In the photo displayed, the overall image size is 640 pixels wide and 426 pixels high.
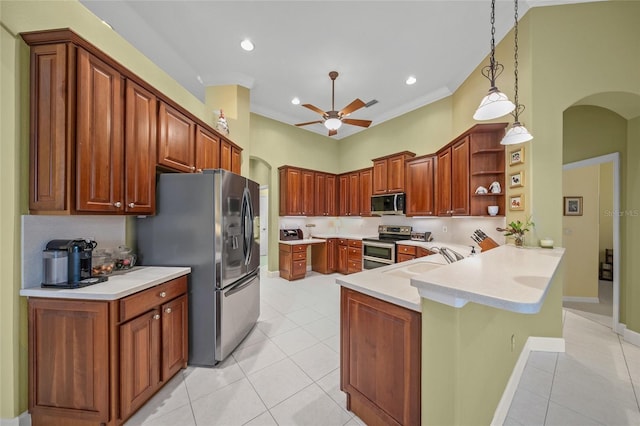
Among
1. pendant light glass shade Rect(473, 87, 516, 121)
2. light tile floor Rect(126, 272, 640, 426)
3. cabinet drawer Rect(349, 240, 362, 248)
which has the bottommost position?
light tile floor Rect(126, 272, 640, 426)

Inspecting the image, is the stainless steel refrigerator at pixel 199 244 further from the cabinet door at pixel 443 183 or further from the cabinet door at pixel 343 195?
the cabinet door at pixel 343 195

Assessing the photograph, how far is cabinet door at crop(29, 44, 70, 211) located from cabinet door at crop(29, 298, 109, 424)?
670 millimetres

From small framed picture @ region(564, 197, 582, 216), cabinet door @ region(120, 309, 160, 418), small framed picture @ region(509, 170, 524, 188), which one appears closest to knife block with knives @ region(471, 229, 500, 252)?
small framed picture @ region(509, 170, 524, 188)

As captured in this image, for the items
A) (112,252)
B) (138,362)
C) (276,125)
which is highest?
(276,125)

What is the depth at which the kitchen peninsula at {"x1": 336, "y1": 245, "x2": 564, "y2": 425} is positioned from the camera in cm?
100

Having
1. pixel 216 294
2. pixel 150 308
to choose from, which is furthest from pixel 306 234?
pixel 150 308

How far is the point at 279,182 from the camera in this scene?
5387mm

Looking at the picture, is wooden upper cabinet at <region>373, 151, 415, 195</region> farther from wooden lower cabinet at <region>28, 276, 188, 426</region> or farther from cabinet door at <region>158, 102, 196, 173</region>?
wooden lower cabinet at <region>28, 276, 188, 426</region>

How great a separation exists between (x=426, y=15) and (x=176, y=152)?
326 cm

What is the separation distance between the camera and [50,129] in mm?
1460

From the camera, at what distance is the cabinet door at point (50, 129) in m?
1.45

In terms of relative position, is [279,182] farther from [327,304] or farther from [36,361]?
[36,361]

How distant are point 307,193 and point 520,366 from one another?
180 inches

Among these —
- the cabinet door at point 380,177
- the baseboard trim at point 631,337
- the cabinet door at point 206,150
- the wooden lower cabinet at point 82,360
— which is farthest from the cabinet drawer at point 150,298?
the baseboard trim at point 631,337
